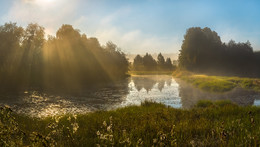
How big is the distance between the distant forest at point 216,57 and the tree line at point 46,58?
3604cm

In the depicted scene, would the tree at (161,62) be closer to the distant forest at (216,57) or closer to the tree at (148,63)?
the tree at (148,63)

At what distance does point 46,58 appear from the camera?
48312 millimetres

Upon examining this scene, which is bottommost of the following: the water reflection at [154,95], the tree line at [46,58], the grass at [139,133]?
the water reflection at [154,95]

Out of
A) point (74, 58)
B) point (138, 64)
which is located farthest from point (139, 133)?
point (138, 64)

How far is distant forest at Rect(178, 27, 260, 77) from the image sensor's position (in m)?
70.0

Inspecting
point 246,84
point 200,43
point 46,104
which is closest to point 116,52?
point 200,43

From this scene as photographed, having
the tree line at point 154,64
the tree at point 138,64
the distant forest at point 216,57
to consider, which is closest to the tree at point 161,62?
the tree line at point 154,64

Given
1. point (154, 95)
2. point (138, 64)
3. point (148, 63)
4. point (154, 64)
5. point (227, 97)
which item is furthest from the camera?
point (138, 64)

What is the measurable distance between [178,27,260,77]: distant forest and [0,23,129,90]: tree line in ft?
118

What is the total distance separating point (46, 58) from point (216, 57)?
62.1 m

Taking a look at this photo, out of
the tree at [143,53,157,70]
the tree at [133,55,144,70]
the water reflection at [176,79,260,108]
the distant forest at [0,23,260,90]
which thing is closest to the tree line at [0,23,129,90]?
the distant forest at [0,23,260,90]

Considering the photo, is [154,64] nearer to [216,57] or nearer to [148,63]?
[148,63]

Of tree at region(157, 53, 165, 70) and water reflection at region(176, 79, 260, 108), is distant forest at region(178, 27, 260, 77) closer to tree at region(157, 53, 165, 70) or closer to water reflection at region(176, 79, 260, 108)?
water reflection at region(176, 79, 260, 108)

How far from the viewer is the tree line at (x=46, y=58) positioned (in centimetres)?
4150
